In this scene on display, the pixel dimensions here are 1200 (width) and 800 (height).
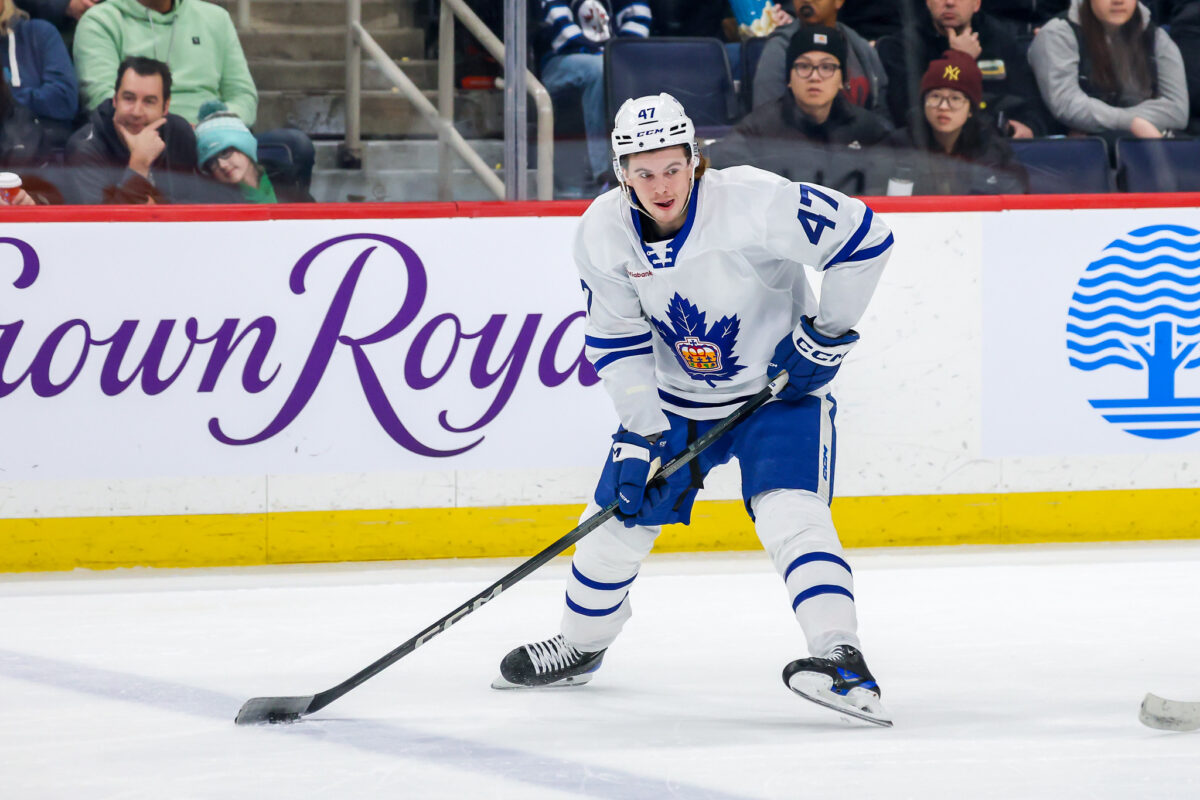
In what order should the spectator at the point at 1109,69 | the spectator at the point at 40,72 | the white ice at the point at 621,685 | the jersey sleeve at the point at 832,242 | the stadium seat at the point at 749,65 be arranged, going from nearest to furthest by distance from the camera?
the white ice at the point at 621,685
the jersey sleeve at the point at 832,242
the spectator at the point at 40,72
the stadium seat at the point at 749,65
the spectator at the point at 1109,69

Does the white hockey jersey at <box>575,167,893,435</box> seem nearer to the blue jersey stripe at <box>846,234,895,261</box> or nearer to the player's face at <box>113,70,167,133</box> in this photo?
the blue jersey stripe at <box>846,234,895,261</box>

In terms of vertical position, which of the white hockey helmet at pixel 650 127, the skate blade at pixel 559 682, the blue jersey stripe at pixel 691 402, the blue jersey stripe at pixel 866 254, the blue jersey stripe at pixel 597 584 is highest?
the white hockey helmet at pixel 650 127

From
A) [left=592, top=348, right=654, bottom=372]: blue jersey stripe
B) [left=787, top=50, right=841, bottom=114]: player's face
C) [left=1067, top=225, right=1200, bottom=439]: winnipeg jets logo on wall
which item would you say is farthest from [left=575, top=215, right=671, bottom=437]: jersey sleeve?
[left=1067, top=225, right=1200, bottom=439]: winnipeg jets logo on wall

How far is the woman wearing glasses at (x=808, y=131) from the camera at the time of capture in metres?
3.93

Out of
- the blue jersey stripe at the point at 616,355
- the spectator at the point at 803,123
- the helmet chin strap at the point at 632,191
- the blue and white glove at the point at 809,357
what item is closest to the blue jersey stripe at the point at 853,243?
the blue and white glove at the point at 809,357

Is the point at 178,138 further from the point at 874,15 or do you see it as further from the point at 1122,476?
the point at 1122,476

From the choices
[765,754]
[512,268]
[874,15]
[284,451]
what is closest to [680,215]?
[765,754]

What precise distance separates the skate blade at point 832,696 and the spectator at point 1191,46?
2.68m

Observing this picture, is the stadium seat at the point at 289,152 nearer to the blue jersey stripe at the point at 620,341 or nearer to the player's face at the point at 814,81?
the player's face at the point at 814,81

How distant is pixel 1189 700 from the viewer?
2.31 metres

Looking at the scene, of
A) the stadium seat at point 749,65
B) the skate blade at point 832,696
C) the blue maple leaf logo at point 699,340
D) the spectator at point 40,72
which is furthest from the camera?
the stadium seat at point 749,65

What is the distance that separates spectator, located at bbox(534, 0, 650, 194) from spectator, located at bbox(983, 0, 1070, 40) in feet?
3.85

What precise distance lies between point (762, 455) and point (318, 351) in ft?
5.22

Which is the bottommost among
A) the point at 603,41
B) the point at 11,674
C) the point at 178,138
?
the point at 11,674
